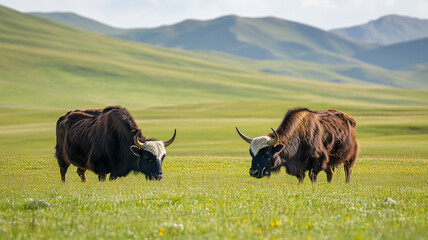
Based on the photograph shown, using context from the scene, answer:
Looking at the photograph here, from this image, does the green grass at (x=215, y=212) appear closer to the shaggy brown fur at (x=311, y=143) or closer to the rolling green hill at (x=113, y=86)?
the shaggy brown fur at (x=311, y=143)

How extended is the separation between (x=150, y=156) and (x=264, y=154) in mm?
3460

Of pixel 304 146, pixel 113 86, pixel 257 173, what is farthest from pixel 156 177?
pixel 113 86

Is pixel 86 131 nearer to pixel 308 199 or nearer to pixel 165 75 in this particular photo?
pixel 308 199

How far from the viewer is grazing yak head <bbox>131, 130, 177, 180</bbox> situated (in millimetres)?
14969

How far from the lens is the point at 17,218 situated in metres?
9.23

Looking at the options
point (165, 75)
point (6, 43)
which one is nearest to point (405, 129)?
point (165, 75)

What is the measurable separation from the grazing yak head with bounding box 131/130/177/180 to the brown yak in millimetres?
2540

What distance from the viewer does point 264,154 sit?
1452 centimetres

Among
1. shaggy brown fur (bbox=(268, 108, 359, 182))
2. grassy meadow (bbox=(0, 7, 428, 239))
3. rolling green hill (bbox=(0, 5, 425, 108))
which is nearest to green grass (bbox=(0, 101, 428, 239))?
grassy meadow (bbox=(0, 7, 428, 239))

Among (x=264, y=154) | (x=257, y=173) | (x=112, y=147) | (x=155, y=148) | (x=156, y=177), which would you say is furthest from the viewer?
(x=112, y=147)

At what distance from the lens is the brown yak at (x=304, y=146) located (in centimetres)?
1454

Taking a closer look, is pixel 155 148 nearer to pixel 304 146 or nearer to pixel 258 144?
pixel 258 144

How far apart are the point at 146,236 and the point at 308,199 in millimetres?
4592

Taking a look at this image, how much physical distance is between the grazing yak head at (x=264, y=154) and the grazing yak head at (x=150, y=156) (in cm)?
257
